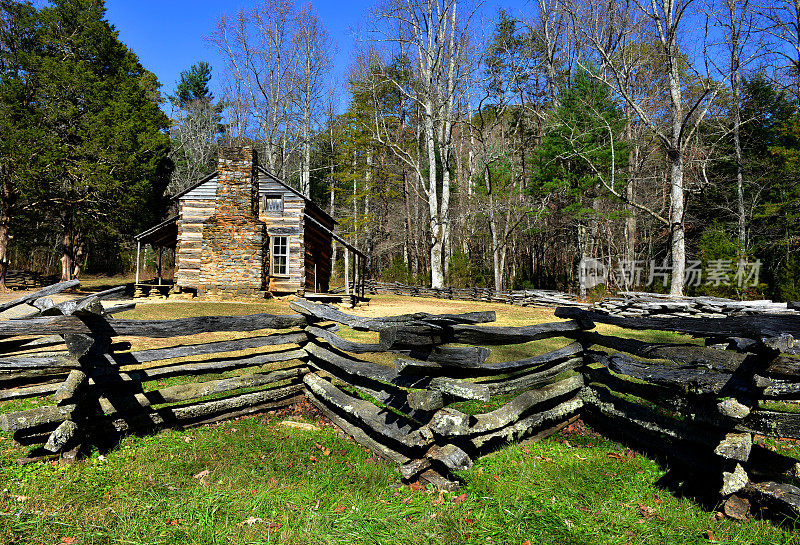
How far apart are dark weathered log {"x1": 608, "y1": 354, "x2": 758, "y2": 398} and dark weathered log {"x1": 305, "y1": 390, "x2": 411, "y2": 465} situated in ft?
8.12

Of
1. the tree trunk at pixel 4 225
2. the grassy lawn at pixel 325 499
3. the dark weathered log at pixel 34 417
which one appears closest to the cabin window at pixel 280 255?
the tree trunk at pixel 4 225

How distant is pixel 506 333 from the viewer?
444 cm

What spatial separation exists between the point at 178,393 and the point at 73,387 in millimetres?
1047

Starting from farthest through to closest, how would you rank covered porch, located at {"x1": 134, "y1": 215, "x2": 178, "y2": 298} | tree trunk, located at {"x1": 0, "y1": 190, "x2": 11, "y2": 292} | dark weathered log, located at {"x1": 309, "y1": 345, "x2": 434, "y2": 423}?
tree trunk, located at {"x1": 0, "y1": 190, "x2": 11, "y2": 292}, covered porch, located at {"x1": 134, "y1": 215, "x2": 178, "y2": 298}, dark weathered log, located at {"x1": 309, "y1": 345, "x2": 434, "y2": 423}

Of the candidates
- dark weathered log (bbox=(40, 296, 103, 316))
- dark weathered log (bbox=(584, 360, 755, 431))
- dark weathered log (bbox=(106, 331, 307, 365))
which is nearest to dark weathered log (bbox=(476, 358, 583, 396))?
dark weathered log (bbox=(584, 360, 755, 431))

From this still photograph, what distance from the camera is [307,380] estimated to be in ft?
18.9

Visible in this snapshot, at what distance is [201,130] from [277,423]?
43.7 meters

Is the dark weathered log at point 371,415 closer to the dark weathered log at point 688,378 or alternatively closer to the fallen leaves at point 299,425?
the fallen leaves at point 299,425

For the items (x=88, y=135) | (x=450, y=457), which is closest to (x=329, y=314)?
(x=450, y=457)

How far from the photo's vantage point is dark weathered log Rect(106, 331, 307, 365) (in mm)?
4309

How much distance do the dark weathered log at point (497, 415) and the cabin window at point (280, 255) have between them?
638 inches

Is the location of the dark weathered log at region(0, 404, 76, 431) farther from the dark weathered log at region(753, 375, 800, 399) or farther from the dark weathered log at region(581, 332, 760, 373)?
the dark weathered log at region(753, 375, 800, 399)

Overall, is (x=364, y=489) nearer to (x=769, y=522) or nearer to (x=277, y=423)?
(x=277, y=423)

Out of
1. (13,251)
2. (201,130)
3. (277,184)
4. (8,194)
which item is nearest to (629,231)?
(277,184)
